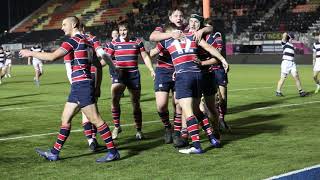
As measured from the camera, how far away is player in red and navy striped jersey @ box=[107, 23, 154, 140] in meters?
10.1

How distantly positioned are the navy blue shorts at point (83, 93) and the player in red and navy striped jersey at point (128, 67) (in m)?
2.18

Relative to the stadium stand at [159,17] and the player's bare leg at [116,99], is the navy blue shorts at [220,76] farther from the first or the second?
the stadium stand at [159,17]

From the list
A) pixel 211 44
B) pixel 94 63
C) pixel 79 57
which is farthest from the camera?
pixel 211 44

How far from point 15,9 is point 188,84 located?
2655 inches

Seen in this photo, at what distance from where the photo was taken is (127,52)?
10148mm

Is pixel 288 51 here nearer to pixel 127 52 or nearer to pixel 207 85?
pixel 127 52

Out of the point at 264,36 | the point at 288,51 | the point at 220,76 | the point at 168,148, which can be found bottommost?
the point at 264,36

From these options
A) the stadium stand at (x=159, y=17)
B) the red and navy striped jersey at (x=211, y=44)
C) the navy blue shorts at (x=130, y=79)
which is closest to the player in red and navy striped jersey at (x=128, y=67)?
the navy blue shorts at (x=130, y=79)

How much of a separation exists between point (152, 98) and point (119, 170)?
1071 centimetres

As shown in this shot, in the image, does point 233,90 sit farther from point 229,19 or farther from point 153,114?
point 229,19

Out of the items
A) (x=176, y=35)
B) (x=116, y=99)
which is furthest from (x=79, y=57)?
(x=116, y=99)

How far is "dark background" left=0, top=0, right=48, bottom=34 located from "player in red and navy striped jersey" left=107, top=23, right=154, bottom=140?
60968 millimetres

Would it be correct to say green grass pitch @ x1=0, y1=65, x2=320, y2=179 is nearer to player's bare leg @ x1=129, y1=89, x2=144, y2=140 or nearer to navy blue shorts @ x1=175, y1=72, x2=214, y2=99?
player's bare leg @ x1=129, y1=89, x2=144, y2=140

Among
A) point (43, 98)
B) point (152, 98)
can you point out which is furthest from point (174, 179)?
point (43, 98)
